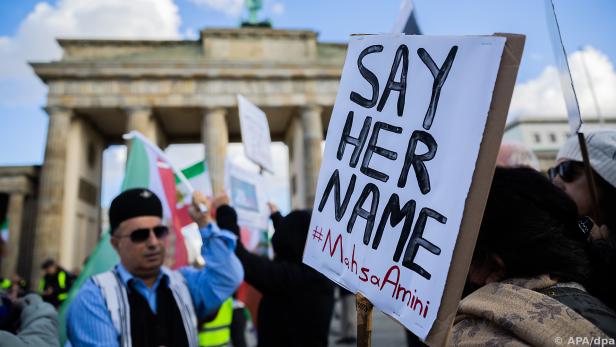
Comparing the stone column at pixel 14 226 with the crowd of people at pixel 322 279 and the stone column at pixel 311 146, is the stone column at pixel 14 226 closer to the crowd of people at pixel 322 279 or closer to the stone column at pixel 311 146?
the stone column at pixel 311 146

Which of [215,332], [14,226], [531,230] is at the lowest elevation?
[531,230]

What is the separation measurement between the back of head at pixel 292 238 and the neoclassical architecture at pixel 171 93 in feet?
61.3

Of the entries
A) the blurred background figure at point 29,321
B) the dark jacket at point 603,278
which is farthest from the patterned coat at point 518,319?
the blurred background figure at point 29,321

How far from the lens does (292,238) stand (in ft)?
8.27

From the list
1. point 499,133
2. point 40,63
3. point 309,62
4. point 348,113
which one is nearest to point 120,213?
point 348,113

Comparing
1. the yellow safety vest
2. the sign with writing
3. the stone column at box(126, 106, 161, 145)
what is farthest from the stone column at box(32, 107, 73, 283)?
the sign with writing

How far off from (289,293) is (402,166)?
143 cm

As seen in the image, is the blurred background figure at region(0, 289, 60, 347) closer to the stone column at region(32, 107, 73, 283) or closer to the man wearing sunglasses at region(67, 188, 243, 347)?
the man wearing sunglasses at region(67, 188, 243, 347)

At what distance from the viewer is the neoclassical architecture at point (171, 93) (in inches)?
846

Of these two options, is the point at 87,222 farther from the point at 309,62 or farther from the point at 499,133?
the point at 499,133

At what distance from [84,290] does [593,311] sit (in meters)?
1.90

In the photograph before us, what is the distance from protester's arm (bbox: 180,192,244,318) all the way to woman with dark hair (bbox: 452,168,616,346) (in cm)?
131

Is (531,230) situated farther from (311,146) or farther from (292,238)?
(311,146)

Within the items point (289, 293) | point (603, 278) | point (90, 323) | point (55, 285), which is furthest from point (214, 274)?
point (55, 285)
